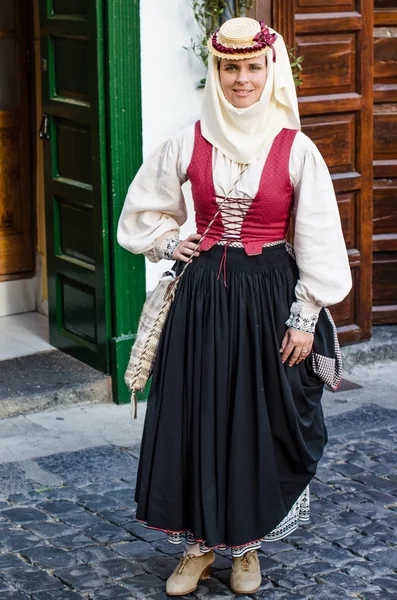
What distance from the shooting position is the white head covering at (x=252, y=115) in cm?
398

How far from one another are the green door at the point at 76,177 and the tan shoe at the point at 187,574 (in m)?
2.07

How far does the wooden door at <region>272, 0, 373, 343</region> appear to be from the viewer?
6.34 metres

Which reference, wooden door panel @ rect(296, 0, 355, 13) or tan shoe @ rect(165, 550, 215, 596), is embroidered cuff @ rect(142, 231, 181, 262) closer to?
tan shoe @ rect(165, 550, 215, 596)

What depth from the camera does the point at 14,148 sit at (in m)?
7.42

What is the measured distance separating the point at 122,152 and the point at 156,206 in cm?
175

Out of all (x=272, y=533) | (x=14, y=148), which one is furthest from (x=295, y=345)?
(x=14, y=148)

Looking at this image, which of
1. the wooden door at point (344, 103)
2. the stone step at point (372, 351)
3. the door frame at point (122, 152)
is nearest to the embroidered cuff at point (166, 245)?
the door frame at point (122, 152)

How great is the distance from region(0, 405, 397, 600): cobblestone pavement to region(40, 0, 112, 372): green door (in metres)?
1.00

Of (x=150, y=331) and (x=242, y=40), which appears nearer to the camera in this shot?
(x=242, y=40)

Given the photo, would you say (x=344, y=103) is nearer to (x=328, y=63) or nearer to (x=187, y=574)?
(x=328, y=63)

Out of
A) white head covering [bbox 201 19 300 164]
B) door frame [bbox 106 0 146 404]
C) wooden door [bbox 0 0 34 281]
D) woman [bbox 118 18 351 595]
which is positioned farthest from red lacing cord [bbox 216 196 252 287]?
wooden door [bbox 0 0 34 281]

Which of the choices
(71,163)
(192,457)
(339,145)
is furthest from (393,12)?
(192,457)

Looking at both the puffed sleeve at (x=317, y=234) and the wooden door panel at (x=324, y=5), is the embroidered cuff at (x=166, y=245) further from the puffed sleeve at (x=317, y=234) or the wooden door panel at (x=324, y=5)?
the wooden door panel at (x=324, y=5)

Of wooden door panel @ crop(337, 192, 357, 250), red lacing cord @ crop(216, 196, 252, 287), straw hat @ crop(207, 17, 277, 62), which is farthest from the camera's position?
wooden door panel @ crop(337, 192, 357, 250)
